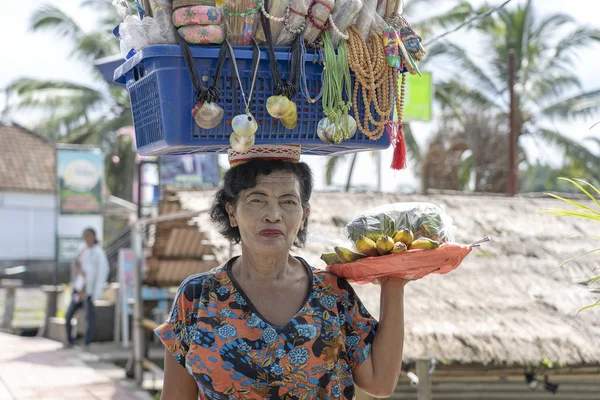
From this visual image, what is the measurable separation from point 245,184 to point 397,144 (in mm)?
475

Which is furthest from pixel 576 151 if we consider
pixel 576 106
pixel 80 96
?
pixel 80 96

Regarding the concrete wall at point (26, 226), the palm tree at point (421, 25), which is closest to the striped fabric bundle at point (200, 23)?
the palm tree at point (421, 25)

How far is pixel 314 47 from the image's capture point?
207 cm

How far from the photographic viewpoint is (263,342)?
212 cm

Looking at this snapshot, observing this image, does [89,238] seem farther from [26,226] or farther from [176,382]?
[26,226]

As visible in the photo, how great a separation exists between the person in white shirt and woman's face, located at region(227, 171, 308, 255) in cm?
784

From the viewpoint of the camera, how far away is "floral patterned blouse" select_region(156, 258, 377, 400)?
2.10m

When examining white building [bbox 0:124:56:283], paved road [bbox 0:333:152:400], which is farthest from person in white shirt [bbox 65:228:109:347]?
white building [bbox 0:124:56:283]

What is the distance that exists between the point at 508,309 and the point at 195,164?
7.25 meters

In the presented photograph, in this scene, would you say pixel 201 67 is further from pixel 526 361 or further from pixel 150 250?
pixel 150 250

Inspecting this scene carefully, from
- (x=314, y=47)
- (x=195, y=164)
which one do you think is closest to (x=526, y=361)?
(x=314, y=47)

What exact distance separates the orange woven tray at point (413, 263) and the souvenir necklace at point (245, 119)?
50cm

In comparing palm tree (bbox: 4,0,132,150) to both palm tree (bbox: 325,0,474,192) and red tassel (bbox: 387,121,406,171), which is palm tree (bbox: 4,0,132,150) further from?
red tassel (bbox: 387,121,406,171)

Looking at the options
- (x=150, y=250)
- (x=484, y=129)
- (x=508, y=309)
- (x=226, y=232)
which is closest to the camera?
(x=226, y=232)
